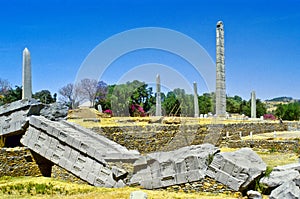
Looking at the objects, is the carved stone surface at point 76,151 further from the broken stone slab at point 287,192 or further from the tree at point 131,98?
the tree at point 131,98

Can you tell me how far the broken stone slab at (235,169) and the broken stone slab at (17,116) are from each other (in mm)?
6677

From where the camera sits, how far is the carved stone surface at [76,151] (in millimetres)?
11766

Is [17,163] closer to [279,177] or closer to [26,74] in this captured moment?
[279,177]

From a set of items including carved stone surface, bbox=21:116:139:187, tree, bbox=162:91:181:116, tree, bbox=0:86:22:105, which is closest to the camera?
carved stone surface, bbox=21:116:139:187

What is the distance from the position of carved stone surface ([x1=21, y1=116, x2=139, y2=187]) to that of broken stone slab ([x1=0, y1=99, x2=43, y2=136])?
1.02 ft

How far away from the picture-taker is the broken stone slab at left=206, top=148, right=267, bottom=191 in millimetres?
10328

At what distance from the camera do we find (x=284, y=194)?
28.4 ft

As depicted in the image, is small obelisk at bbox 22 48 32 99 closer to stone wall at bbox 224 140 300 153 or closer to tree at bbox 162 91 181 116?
stone wall at bbox 224 140 300 153

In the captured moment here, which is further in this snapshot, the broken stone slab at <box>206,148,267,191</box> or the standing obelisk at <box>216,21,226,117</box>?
the standing obelisk at <box>216,21,226,117</box>

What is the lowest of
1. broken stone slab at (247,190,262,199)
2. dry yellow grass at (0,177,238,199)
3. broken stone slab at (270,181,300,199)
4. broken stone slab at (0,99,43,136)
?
dry yellow grass at (0,177,238,199)

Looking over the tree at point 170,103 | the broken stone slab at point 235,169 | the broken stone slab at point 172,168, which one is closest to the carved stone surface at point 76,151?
the broken stone slab at point 172,168

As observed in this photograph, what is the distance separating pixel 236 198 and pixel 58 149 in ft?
19.6

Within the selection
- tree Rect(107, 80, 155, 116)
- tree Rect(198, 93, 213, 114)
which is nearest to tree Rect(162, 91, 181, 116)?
tree Rect(107, 80, 155, 116)

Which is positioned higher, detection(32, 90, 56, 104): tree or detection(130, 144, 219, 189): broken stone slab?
detection(32, 90, 56, 104): tree
